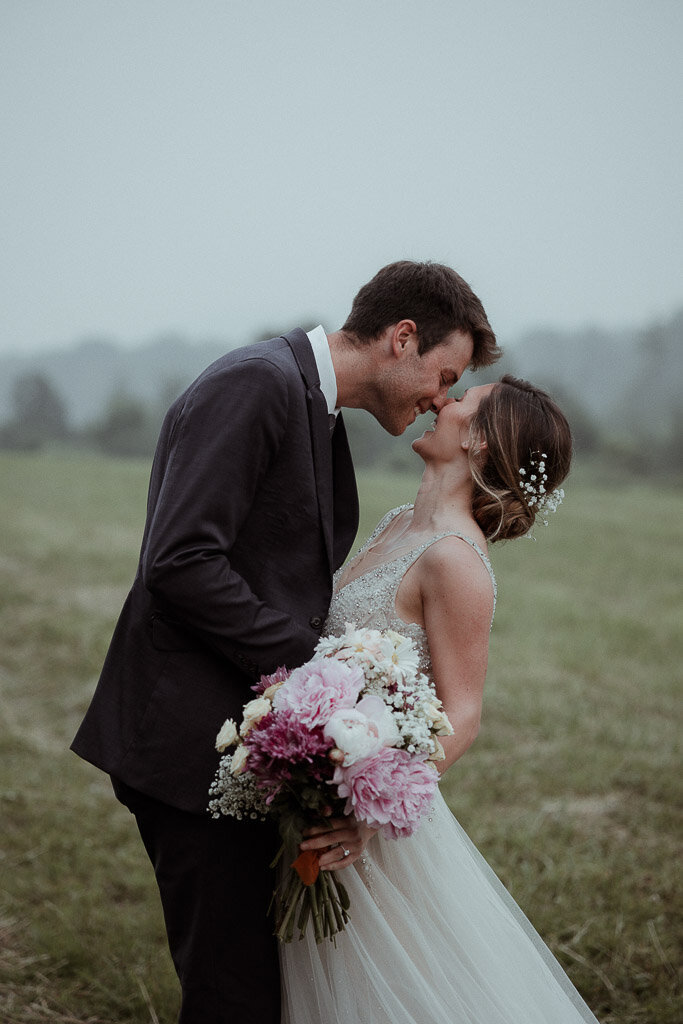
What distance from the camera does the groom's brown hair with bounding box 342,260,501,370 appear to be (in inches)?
110

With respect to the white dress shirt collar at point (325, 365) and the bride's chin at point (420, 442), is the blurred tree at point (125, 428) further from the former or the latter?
the white dress shirt collar at point (325, 365)

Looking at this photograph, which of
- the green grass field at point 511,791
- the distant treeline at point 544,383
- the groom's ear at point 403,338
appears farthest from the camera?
the distant treeline at point 544,383

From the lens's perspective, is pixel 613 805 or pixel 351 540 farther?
pixel 613 805

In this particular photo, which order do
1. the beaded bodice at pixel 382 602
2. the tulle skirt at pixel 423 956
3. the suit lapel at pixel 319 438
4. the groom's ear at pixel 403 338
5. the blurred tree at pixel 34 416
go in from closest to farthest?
the tulle skirt at pixel 423 956
the suit lapel at pixel 319 438
the beaded bodice at pixel 382 602
the groom's ear at pixel 403 338
the blurred tree at pixel 34 416

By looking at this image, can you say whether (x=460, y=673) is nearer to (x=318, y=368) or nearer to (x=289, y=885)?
(x=289, y=885)

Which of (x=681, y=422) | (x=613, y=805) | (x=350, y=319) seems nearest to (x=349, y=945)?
(x=350, y=319)

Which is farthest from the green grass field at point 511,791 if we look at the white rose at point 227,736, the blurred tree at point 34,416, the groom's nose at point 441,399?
the blurred tree at point 34,416

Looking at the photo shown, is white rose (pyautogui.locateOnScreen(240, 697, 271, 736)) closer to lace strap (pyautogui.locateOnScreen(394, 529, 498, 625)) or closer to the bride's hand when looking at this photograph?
the bride's hand

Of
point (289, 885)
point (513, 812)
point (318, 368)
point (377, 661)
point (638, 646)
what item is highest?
point (318, 368)

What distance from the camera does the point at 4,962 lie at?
3791mm

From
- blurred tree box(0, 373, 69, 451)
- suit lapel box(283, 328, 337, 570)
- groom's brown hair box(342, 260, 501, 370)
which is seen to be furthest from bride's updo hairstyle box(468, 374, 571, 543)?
blurred tree box(0, 373, 69, 451)

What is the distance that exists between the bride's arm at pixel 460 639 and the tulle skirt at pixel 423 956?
0.99ft

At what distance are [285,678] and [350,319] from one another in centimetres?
121

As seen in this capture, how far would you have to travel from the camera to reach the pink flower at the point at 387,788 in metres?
1.98
